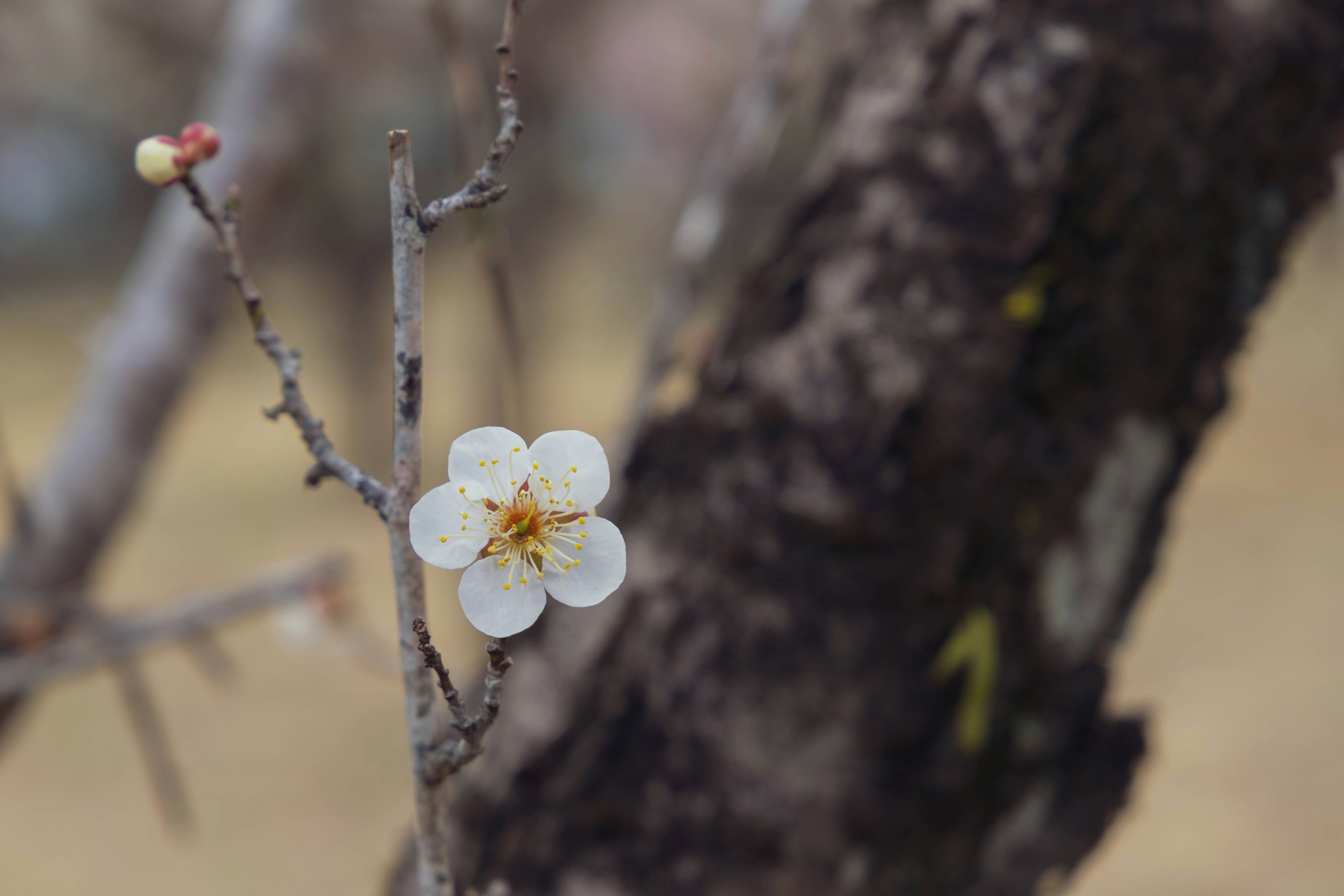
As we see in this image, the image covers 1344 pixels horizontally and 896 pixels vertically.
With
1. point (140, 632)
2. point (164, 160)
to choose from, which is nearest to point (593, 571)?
point (164, 160)

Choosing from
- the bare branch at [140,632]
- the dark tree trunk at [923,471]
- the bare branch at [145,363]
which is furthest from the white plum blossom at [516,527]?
the bare branch at [145,363]

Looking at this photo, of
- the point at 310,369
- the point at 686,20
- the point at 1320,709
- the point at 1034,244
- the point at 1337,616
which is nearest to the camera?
the point at 1034,244

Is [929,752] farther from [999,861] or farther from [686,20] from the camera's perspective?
[686,20]

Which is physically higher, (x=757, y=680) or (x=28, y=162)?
(x=28, y=162)

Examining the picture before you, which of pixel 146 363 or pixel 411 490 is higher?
pixel 146 363

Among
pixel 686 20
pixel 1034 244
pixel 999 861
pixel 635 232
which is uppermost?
pixel 635 232

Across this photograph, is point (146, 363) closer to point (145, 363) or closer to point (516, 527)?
point (145, 363)

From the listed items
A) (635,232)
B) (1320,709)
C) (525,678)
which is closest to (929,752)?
(525,678)

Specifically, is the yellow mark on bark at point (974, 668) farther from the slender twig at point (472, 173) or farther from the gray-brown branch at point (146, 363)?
the gray-brown branch at point (146, 363)
